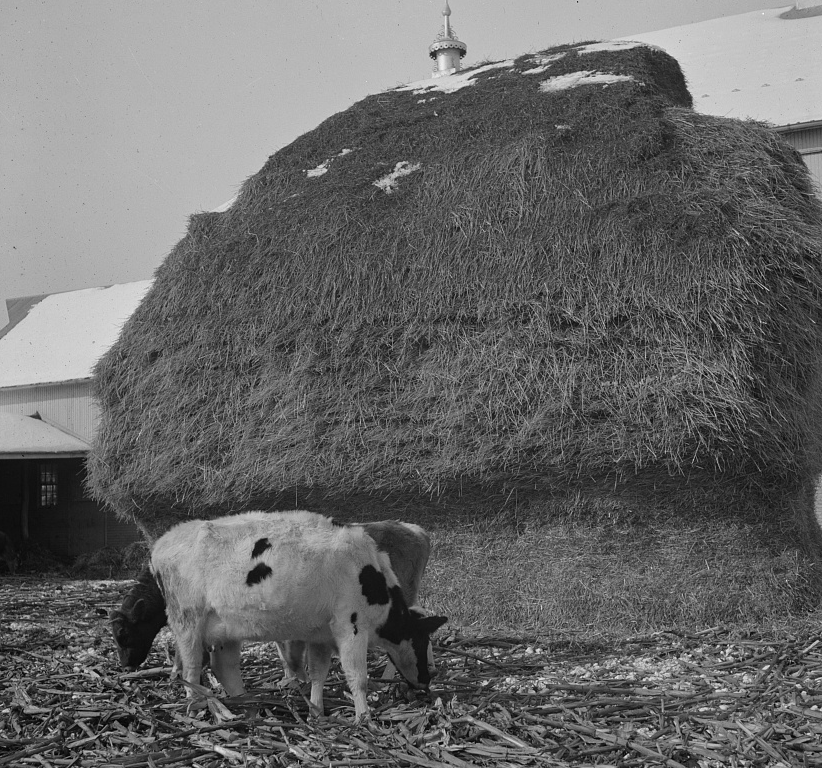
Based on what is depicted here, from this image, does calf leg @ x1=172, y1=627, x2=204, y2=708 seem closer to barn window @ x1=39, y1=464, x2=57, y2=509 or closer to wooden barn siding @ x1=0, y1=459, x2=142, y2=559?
wooden barn siding @ x1=0, y1=459, x2=142, y2=559

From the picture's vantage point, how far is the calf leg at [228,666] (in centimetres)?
650

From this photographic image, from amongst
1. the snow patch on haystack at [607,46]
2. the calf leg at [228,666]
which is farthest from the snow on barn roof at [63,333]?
the calf leg at [228,666]

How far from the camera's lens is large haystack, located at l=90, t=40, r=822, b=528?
844 centimetres

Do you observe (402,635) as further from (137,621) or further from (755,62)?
(755,62)

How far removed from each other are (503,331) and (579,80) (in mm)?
4109

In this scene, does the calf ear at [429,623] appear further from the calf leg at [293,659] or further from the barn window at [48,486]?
the barn window at [48,486]

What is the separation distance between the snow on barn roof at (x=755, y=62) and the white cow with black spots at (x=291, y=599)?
463 inches

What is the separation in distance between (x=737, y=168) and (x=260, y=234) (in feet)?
17.7

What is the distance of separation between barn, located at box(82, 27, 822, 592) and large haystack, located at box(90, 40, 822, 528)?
0.03m

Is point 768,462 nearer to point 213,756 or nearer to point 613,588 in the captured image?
point 613,588

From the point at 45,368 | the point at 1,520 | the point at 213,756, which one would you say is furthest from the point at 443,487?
the point at 45,368

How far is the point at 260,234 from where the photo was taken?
11.1 m

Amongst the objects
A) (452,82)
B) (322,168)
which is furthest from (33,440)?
(452,82)

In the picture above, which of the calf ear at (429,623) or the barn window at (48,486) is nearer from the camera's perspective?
the calf ear at (429,623)
